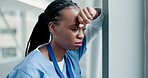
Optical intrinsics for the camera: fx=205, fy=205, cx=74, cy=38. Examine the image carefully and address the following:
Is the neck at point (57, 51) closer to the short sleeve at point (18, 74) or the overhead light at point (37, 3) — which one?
the short sleeve at point (18, 74)

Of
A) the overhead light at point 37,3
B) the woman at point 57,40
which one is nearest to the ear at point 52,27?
the woman at point 57,40

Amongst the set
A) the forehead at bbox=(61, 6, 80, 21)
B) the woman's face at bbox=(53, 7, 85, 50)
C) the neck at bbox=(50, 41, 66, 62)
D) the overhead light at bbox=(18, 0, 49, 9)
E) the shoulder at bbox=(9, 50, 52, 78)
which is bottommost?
the shoulder at bbox=(9, 50, 52, 78)

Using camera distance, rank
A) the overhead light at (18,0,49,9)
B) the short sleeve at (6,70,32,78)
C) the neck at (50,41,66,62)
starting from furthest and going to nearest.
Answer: the overhead light at (18,0,49,9) → the neck at (50,41,66,62) → the short sleeve at (6,70,32,78)

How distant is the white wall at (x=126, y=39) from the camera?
2.33ft

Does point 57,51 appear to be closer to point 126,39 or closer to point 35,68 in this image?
point 35,68

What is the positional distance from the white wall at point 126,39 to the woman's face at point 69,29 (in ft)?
0.39

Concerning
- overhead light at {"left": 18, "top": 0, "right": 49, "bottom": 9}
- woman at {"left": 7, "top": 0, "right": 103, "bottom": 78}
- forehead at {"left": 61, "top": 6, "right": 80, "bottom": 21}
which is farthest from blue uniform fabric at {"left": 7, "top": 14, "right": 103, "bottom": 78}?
overhead light at {"left": 18, "top": 0, "right": 49, "bottom": 9}

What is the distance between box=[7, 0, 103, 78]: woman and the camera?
0.67m

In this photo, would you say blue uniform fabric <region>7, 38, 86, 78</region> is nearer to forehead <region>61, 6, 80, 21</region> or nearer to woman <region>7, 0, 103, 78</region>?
woman <region>7, 0, 103, 78</region>

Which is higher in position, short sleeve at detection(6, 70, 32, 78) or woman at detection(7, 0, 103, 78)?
woman at detection(7, 0, 103, 78)

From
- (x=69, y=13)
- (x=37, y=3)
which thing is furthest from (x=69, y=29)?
(x=37, y=3)

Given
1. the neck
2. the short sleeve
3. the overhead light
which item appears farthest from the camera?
the overhead light

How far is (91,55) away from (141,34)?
36 cm

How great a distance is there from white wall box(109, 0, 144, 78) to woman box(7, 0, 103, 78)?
2.8 inches
